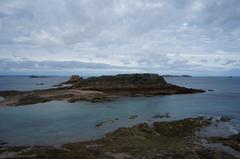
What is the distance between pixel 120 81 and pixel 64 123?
136 feet

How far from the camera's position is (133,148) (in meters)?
16.1

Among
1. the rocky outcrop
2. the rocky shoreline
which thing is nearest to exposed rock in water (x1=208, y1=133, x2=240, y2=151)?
the rocky shoreline

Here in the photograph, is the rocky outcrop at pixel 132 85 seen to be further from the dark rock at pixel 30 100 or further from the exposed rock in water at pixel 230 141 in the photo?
the exposed rock in water at pixel 230 141

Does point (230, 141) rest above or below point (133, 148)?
below

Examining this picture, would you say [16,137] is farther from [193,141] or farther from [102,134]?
[193,141]

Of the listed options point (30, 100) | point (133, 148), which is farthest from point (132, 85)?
point (133, 148)

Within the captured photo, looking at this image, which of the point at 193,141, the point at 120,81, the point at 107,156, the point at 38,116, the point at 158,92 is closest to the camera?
the point at 107,156

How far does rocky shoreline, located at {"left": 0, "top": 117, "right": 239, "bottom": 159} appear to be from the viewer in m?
14.6

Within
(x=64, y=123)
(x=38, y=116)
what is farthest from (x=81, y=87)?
(x=64, y=123)

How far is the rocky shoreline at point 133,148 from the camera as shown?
14570mm

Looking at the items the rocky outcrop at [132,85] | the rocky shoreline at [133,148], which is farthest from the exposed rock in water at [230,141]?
the rocky outcrop at [132,85]

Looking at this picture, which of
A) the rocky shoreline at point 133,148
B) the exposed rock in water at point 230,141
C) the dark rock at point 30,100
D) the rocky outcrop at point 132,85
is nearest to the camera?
the rocky shoreline at point 133,148

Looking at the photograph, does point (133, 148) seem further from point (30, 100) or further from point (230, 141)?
point (30, 100)

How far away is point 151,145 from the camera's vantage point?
16.9m
